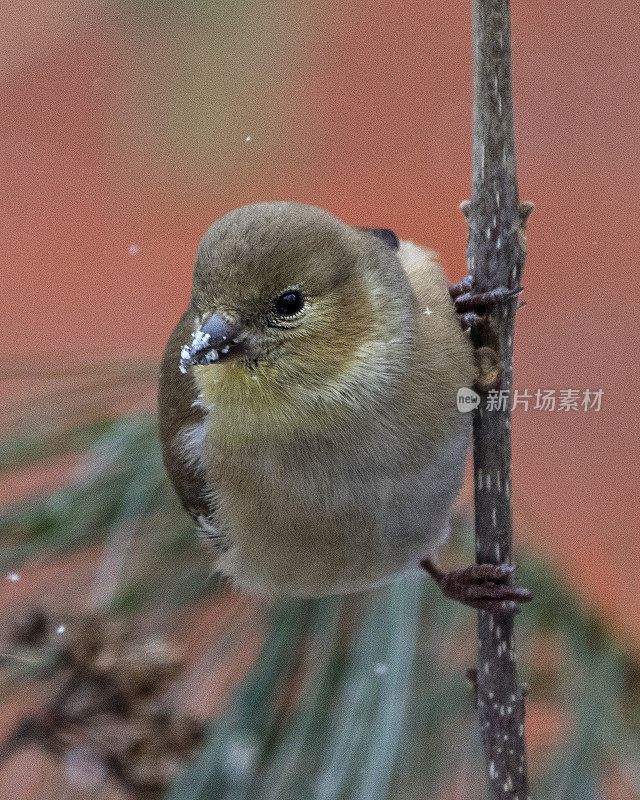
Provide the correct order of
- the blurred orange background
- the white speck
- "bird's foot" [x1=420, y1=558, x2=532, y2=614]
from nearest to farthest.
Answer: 1. the white speck
2. "bird's foot" [x1=420, y1=558, x2=532, y2=614]
3. the blurred orange background

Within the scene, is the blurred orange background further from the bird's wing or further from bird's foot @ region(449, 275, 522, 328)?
the bird's wing

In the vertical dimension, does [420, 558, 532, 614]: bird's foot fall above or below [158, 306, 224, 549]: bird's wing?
below

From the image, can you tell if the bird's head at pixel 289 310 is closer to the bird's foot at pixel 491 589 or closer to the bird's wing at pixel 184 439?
the bird's wing at pixel 184 439

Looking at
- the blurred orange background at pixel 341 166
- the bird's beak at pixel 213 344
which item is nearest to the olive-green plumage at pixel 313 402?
the bird's beak at pixel 213 344

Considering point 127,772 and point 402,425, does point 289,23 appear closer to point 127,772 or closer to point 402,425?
point 402,425

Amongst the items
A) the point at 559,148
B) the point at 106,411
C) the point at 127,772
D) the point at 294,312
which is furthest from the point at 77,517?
the point at 559,148

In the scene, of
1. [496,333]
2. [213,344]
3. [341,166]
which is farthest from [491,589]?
[341,166]

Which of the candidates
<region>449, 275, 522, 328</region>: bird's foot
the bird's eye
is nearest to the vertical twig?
<region>449, 275, 522, 328</region>: bird's foot
